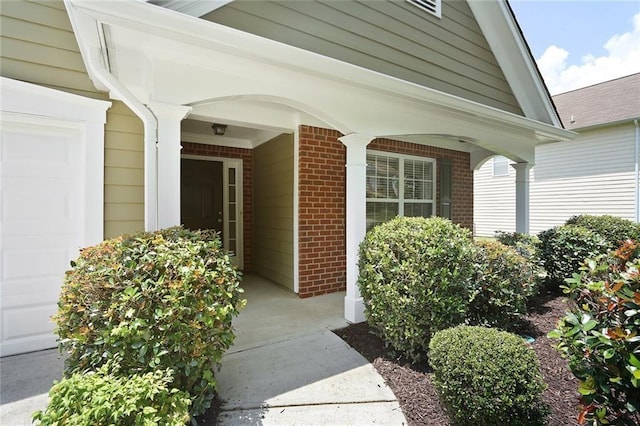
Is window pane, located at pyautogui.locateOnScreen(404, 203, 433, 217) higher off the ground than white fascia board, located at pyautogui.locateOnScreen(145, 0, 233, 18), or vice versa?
white fascia board, located at pyautogui.locateOnScreen(145, 0, 233, 18)

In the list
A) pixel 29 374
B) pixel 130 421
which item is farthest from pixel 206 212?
pixel 130 421

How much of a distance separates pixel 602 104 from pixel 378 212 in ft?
38.0

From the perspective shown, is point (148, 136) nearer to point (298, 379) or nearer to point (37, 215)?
point (37, 215)

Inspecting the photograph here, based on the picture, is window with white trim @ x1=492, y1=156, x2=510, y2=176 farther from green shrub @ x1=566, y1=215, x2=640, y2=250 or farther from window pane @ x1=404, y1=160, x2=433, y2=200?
window pane @ x1=404, y1=160, x2=433, y2=200

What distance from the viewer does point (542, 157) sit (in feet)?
39.9

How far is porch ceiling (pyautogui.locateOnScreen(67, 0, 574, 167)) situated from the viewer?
2467 millimetres

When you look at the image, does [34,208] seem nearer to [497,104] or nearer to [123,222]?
[123,222]

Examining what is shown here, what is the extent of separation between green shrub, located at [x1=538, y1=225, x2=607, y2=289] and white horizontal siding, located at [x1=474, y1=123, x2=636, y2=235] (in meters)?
7.94

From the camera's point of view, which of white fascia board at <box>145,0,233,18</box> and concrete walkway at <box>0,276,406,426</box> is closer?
concrete walkway at <box>0,276,406,426</box>

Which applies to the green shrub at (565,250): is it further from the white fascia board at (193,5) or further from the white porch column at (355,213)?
the white fascia board at (193,5)

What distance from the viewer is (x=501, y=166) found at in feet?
44.8

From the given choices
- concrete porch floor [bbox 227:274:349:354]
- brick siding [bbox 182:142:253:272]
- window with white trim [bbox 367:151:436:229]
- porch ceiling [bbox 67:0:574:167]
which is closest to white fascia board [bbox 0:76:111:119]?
Answer: porch ceiling [bbox 67:0:574:167]

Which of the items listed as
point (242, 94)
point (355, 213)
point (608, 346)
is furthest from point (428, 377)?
point (242, 94)

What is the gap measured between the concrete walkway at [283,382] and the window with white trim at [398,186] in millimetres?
2865
